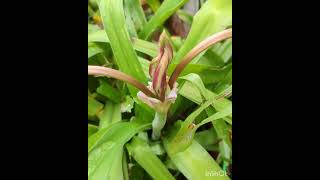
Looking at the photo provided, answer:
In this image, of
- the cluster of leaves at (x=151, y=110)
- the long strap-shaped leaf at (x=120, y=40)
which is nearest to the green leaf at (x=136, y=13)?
the cluster of leaves at (x=151, y=110)

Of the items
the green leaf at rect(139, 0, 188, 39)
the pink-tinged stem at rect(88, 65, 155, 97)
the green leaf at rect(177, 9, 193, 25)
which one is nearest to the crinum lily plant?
the pink-tinged stem at rect(88, 65, 155, 97)

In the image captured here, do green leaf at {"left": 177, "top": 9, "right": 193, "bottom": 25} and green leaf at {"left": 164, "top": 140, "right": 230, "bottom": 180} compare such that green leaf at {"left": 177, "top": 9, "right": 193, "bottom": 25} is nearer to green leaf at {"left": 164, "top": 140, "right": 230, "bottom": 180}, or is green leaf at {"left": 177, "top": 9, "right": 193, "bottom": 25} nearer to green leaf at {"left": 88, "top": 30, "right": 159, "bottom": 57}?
green leaf at {"left": 88, "top": 30, "right": 159, "bottom": 57}

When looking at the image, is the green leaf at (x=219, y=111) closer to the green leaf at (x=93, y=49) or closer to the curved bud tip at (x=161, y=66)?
the curved bud tip at (x=161, y=66)

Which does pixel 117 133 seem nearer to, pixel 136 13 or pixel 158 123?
pixel 158 123

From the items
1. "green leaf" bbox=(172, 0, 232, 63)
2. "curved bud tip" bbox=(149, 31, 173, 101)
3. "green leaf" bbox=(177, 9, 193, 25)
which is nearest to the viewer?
"curved bud tip" bbox=(149, 31, 173, 101)

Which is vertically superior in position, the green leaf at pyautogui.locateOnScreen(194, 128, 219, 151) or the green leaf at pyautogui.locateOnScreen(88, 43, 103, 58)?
the green leaf at pyautogui.locateOnScreen(88, 43, 103, 58)
